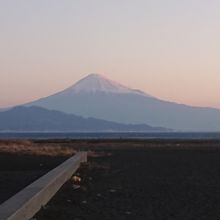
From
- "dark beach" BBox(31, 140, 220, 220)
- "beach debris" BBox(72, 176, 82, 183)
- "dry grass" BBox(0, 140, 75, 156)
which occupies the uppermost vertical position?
"dry grass" BBox(0, 140, 75, 156)

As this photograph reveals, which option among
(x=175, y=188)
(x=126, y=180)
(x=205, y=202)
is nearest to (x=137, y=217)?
(x=205, y=202)

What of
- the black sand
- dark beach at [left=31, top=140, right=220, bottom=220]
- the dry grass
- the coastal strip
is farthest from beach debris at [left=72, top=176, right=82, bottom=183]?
the dry grass

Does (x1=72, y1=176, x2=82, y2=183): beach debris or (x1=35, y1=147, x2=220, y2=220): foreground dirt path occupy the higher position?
(x1=72, y1=176, x2=82, y2=183): beach debris

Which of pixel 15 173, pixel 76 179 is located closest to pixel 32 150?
pixel 15 173

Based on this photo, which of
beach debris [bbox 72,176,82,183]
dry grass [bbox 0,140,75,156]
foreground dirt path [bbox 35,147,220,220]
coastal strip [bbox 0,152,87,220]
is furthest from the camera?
dry grass [bbox 0,140,75,156]

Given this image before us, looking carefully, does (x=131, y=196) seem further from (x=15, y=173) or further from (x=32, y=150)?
(x=32, y=150)

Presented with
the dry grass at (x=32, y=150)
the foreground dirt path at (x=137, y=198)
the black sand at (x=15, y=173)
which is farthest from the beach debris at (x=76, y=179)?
the dry grass at (x=32, y=150)

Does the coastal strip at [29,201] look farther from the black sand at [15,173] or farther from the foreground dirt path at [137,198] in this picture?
the black sand at [15,173]

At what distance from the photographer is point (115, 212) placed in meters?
14.4

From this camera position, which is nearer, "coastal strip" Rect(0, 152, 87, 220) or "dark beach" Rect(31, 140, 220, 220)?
"coastal strip" Rect(0, 152, 87, 220)

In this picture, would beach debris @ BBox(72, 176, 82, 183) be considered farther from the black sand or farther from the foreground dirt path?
the black sand

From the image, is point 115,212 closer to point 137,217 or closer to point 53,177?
point 137,217

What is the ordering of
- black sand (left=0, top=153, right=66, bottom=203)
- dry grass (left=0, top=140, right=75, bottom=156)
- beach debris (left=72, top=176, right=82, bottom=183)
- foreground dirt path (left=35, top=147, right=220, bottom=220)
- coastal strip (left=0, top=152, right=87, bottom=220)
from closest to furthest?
coastal strip (left=0, top=152, right=87, bottom=220) < foreground dirt path (left=35, top=147, right=220, bottom=220) < black sand (left=0, top=153, right=66, bottom=203) < beach debris (left=72, top=176, right=82, bottom=183) < dry grass (left=0, top=140, right=75, bottom=156)

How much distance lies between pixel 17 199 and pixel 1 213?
6.13 feet
